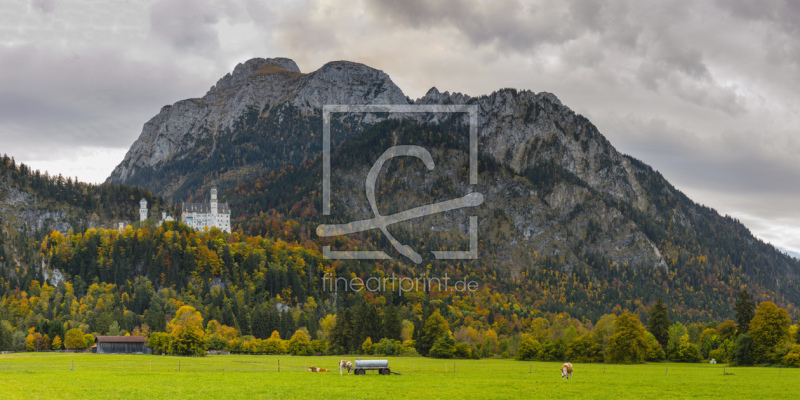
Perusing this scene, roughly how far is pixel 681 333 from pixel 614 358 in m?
51.7

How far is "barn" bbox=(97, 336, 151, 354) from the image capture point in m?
132

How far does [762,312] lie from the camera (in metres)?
110

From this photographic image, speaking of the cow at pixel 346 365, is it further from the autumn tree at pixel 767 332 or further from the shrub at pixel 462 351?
the autumn tree at pixel 767 332

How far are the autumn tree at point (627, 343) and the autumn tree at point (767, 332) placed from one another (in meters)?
16.0

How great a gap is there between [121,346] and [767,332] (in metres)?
107

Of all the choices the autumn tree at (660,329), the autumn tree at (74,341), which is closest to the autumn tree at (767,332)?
the autumn tree at (660,329)

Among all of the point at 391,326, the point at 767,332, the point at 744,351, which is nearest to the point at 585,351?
the point at 744,351

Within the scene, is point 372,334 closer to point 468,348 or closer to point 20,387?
point 468,348

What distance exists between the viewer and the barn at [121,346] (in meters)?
132

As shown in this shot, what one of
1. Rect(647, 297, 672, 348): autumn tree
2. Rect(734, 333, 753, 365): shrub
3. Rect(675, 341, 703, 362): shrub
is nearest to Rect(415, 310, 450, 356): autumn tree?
Rect(647, 297, 672, 348): autumn tree

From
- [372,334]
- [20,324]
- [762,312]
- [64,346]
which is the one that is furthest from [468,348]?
[20,324]

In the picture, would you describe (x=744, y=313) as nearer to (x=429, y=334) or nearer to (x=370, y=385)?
(x=429, y=334)

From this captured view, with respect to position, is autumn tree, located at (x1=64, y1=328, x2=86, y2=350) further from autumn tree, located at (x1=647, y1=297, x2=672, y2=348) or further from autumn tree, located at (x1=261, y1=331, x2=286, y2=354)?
autumn tree, located at (x1=647, y1=297, x2=672, y2=348)

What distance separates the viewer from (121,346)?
132625mm
